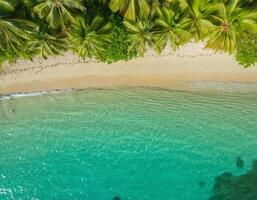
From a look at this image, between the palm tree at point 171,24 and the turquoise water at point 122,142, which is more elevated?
the palm tree at point 171,24

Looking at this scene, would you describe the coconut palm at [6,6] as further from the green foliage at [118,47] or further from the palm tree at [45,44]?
the green foliage at [118,47]

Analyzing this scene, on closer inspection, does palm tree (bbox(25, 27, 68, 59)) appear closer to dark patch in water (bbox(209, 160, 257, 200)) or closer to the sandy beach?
the sandy beach

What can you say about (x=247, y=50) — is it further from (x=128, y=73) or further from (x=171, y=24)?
(x=128, y=73)

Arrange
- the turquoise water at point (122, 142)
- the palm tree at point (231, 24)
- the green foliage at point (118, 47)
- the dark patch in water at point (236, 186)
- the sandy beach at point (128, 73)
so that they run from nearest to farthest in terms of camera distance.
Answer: the palm tree at point (231, 24)
the green foliage at point (118, 47)
the dark patch in water at point (236, 186)
the turquoise water at point (122, 142)
the sandy beach at point (128, 73)

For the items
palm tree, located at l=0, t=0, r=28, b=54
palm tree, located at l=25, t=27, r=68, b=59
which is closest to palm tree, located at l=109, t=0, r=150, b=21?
palm tree, located at l=25, t=27, r=68, b=59

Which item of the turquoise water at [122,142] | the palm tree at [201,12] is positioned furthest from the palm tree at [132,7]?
the turquoise water at [122,142]

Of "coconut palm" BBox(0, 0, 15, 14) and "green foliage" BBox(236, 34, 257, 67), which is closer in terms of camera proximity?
"coconut palm" BBox(0, 0, 15, 14)
